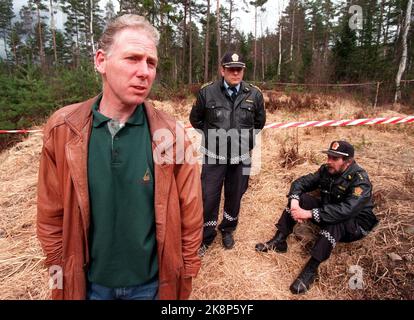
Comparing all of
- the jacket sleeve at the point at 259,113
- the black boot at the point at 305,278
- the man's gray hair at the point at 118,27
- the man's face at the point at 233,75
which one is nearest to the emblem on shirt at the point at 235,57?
the man's face at the point at 233,75

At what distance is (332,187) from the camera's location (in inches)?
121

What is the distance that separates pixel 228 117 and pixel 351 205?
5.17 ft

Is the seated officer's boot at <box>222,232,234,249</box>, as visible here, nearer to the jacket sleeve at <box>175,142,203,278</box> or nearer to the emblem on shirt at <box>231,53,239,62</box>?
the jacket sleeve at <box>175,142,203,278</box>

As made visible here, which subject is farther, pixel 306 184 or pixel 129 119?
pixel 306 184

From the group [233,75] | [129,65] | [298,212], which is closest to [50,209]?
[129,65]

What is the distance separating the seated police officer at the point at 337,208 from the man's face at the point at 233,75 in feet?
4.27

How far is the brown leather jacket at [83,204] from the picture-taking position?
1.26 meters

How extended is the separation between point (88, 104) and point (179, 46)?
32392 mm

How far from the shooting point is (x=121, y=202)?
1299 mm

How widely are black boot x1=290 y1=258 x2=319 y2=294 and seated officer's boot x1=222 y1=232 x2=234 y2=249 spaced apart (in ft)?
2.76

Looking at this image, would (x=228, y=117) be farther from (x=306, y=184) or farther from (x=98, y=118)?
(x=98, y=118)

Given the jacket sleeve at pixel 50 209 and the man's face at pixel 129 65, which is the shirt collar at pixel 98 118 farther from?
the jacket sleeve at pixel 50 209
